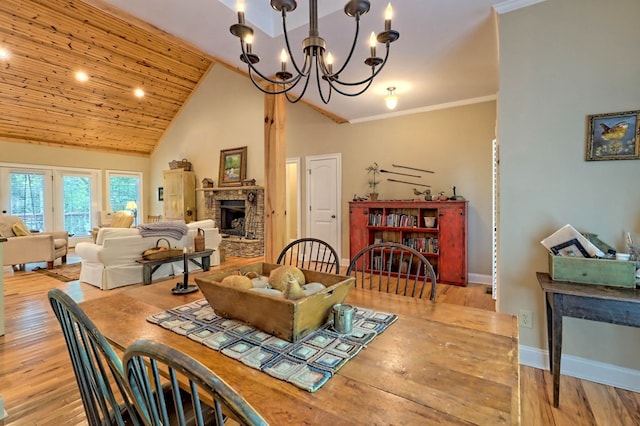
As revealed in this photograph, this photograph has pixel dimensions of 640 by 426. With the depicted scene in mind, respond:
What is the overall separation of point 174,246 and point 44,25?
4133 mm

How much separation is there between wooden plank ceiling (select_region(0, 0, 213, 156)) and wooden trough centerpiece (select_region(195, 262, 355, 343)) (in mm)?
4740

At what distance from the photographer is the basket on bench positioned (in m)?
4.17

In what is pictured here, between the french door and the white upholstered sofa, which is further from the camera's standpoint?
the french door

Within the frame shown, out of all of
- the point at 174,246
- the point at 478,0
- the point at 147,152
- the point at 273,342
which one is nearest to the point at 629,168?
the point at 478,0

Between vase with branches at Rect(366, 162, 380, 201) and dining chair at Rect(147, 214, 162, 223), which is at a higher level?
vase with branches at Rect(366, 162, 380, 201)

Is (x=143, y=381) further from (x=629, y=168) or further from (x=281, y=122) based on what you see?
(x=281, y=122)

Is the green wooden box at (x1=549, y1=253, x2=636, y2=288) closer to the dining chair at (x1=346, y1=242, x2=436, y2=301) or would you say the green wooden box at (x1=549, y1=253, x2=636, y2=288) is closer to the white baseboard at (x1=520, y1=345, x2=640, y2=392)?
the white baseboard at (x1=520, y1=345, x2=640, y2=392)

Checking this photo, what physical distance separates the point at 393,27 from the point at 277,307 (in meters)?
2.40

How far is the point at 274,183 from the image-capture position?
3322mm

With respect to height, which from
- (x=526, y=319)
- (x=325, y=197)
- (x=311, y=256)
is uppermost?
(x=325, y=197)

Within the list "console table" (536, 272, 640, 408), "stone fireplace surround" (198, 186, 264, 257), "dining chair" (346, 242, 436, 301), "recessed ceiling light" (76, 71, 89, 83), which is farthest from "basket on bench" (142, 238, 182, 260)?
"console table" (536, 272, 640, 408)

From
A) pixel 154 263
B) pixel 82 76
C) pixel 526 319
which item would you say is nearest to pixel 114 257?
pixel 154 263

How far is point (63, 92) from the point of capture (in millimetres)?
6074

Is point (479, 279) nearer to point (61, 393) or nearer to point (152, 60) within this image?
point (61, 393)
